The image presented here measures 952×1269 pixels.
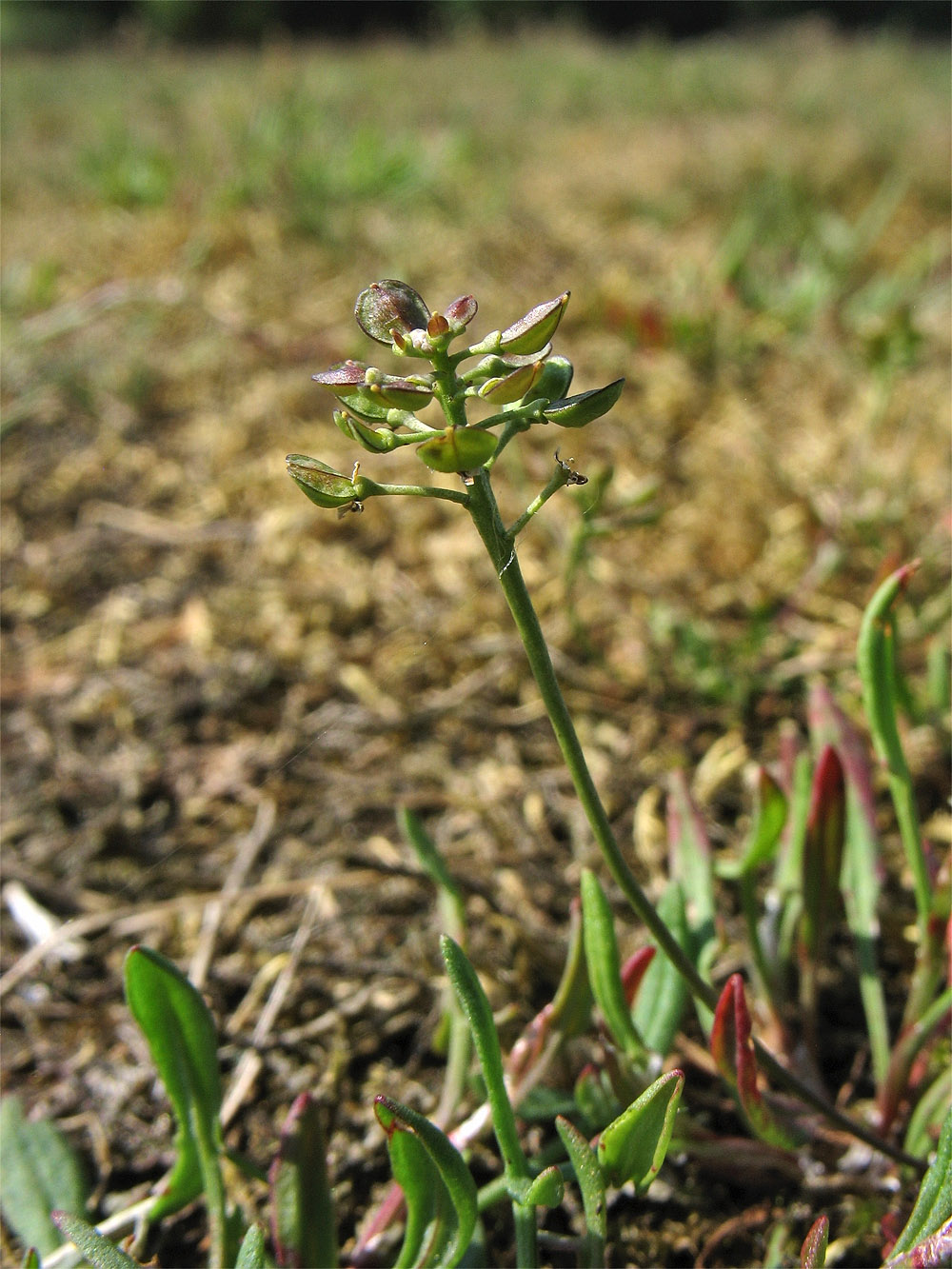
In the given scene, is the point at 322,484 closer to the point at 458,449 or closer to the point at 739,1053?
the point at 458,449

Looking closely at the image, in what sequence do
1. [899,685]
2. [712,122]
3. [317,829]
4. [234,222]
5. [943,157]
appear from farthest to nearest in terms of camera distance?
1. [712,122]
2. [943,157]
3. [234,222]
4. [317,829]
5. [899,685]

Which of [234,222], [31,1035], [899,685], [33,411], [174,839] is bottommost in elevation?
[31,1035]

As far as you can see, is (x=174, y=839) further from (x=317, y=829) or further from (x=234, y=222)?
(x=234, y=222)

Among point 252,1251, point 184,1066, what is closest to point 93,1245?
point 252,1251

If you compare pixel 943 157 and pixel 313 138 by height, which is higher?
pixel 313 138

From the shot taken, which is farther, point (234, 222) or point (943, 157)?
point (943, 157)

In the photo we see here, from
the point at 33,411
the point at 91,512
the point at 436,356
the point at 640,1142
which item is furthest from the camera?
the point at 33,411

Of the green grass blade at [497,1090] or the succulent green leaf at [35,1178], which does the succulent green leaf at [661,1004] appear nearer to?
the green grass blade at [497,1090]

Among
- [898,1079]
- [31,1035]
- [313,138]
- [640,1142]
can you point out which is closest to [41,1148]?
[31,1035]
